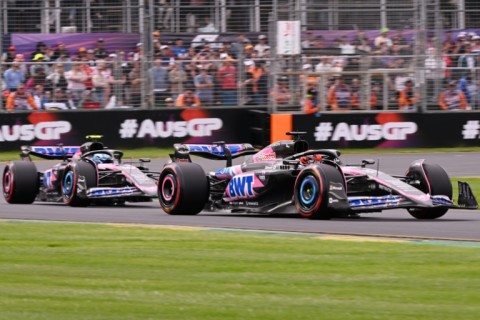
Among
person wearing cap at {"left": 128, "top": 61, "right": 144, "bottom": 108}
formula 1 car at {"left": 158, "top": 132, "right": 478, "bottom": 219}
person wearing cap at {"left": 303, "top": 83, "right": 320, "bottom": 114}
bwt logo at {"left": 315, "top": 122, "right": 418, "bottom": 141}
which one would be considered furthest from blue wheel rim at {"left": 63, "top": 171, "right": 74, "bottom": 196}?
bwt logo at {"left": 315, "top": 122, "right": 418, "bottom": 141}

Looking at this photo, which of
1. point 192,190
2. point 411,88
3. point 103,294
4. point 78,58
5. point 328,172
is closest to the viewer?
point 103,294

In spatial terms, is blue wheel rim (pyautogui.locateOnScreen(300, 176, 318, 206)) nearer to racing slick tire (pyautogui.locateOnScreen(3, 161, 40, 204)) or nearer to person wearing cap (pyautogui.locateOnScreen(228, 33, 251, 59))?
racing slick tire (pyautogui.locateOnScreen(3, 161, 40, 204))

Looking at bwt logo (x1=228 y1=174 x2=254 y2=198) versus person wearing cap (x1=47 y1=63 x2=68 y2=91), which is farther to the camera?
person wearing cap (x1=47 y1=63 x2=68 y2=91)

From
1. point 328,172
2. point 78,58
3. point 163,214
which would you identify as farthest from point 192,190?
point 78,58

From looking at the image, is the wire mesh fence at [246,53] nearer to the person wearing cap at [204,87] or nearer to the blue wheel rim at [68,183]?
the person wearing cap at [204,87]

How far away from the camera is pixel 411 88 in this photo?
1042 inches

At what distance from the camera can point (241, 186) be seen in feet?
45.4

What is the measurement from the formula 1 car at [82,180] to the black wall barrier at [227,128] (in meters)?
7.42

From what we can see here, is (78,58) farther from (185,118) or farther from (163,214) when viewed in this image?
(163,214)

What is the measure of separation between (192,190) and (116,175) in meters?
2.52

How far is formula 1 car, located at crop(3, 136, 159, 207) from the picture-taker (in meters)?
15.5

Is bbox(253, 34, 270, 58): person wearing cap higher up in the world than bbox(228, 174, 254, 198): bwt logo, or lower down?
higher up

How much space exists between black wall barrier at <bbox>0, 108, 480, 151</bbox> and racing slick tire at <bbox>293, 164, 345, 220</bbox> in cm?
1255

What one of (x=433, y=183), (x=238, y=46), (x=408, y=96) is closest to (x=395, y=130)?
(x=408, y=96)
